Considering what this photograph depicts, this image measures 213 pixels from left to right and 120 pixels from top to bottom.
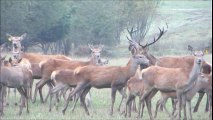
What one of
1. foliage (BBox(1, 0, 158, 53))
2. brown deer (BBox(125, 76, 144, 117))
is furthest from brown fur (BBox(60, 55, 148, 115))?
foliage (BBox(1, 0, 158, 53))

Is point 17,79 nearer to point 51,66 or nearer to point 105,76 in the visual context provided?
point 105,76

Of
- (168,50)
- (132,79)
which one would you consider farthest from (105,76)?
(168,50)

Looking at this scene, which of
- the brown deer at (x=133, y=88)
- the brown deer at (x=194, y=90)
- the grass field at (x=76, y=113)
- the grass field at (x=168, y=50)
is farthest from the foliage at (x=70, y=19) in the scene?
the brown deer at (x=194, y=90)

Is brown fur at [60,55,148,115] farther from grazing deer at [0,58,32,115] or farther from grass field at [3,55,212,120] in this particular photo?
grazing deer at [0,58,32,115]

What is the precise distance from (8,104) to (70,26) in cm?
3072

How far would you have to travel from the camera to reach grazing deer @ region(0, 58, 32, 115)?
1364 cm

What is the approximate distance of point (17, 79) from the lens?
13.9 meters

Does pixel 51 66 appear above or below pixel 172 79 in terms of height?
below

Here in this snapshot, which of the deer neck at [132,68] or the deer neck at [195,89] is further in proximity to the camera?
the deer neck at [132,68]

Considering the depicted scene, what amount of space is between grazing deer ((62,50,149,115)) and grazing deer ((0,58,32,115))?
103 centimetres

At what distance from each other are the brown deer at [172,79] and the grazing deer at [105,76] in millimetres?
1076

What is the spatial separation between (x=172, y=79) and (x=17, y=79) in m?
3.38

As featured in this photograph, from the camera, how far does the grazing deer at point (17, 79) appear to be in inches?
537

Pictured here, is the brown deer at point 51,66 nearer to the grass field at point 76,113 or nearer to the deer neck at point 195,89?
the grass field at point 76,113
